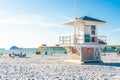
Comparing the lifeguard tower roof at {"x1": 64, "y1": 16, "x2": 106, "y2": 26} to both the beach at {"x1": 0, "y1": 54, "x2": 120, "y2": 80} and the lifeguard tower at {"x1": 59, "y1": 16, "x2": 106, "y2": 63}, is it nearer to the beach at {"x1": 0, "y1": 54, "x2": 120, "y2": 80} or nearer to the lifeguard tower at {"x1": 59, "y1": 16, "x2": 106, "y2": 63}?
the lifeguard tower at {"x1": 59, "y1": 16, "x2": 106, "y2": 63}

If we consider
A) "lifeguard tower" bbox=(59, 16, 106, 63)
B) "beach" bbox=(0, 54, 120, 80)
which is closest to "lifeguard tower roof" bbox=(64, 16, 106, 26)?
"lifeguard tower" bbox=(59, 16, 106, 63)

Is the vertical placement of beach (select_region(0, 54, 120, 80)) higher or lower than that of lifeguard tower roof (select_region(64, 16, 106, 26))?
lower

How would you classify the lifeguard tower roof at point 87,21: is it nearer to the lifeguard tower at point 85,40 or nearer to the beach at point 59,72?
the lifeguard tower at point 85,40

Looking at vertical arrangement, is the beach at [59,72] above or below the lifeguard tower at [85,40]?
below

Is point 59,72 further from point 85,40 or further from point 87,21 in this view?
point 87,21

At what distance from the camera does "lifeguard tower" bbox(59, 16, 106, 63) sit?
76.6 feet

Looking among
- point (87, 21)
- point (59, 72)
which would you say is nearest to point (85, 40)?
point (87, 21)

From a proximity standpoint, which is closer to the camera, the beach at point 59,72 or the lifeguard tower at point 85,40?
the beach at point 59,72

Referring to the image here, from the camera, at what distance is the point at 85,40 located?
23.4m

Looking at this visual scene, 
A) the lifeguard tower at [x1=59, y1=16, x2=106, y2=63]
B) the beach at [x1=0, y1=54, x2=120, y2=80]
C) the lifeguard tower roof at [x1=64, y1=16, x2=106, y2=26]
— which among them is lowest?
the beach at [x1=0, y1=54, x2=120, y2=80]

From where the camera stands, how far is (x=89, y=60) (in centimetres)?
2467

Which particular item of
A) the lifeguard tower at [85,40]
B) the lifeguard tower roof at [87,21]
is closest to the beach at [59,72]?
the lifeguard tower at [85,40]

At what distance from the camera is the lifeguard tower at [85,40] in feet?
76.6

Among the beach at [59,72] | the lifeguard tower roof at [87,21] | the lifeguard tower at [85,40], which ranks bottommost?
the beach at [59,72]
